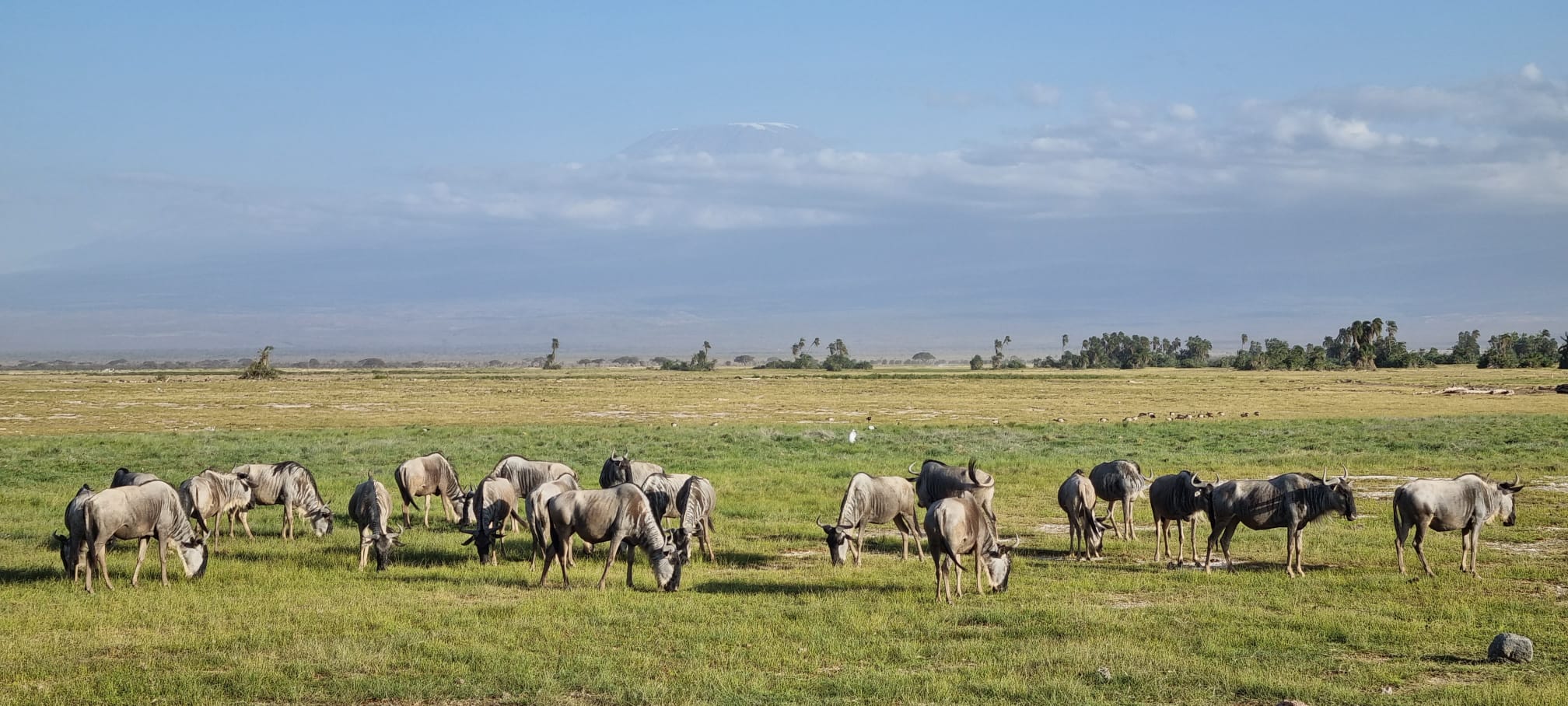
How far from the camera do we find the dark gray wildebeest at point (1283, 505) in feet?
57.5

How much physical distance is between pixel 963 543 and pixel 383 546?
9.05 metres

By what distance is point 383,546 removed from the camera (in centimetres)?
1797

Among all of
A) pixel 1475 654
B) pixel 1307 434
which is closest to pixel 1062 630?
pixel 1475 654

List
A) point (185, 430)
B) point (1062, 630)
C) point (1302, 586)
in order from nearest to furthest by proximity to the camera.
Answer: point (1062, 630) → point (1302, 586) → point (185, 430)

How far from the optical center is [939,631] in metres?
13.7

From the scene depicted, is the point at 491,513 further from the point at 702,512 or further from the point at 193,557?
the point at 193,557

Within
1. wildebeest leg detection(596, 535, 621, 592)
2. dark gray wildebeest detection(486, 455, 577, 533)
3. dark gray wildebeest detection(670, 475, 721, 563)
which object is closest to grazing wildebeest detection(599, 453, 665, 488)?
dark gray wildebeest detection(486, 455, 577, 533)

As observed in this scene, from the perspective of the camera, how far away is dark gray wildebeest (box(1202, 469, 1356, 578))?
1752 cm

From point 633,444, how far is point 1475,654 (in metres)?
30.5

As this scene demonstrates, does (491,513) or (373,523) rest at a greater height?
(491,513)

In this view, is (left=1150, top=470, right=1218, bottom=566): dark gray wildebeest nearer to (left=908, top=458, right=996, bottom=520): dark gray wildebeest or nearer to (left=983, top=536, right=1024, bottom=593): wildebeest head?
(left=908, top=458, right=996, bottom=520): dark gray wildebeest

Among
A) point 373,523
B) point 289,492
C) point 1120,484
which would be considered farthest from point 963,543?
point 289,492

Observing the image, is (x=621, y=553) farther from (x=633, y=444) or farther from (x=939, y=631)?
(x=633, y=444)

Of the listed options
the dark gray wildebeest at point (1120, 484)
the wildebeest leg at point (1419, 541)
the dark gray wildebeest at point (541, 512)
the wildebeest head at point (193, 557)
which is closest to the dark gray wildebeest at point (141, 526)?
the wildebeest head at point (193, 557)
